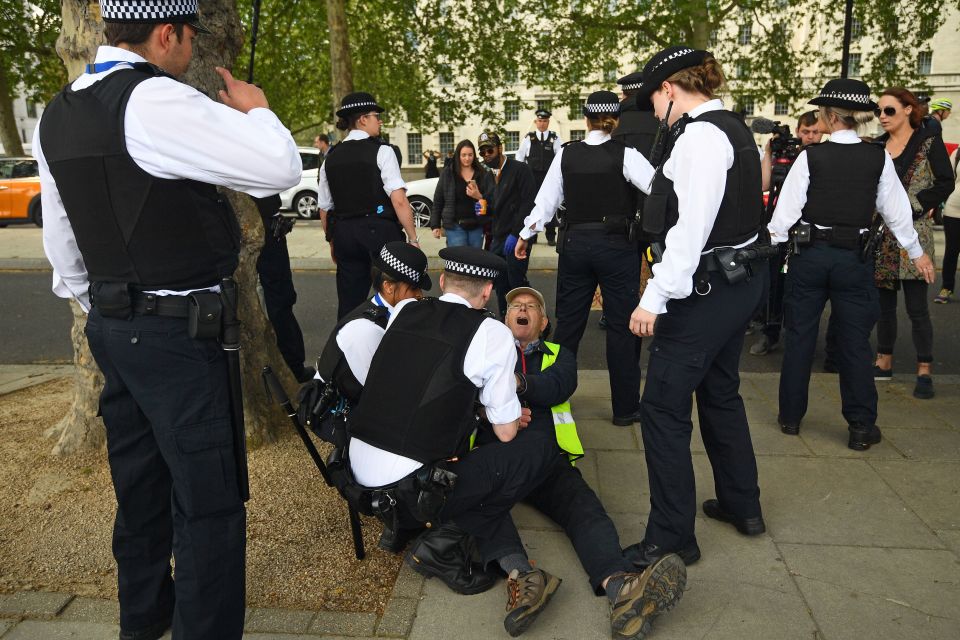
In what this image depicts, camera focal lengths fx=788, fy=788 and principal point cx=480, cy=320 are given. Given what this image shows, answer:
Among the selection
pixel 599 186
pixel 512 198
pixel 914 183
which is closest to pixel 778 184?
pixel 914 183

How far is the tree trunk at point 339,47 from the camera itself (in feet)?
50.2

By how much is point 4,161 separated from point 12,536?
60.0 ft

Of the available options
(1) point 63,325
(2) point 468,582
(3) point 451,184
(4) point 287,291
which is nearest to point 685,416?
(2) point 468,582

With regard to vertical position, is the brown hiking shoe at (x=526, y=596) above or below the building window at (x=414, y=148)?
below

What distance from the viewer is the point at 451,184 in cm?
829

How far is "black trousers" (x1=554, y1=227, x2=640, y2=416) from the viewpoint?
4762 millimetres

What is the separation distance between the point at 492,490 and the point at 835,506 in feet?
5.86

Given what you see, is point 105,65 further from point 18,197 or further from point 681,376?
point 18,197

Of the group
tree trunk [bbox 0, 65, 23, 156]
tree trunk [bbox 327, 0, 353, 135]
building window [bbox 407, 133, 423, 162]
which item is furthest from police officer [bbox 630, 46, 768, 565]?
building window [bbox 407, 133, 423, 162]

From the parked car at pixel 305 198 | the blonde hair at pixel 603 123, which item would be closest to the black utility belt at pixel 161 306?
the blonde hair at pixel 603 123

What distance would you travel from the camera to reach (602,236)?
475cm

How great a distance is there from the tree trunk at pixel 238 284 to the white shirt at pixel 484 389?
5.05 feet

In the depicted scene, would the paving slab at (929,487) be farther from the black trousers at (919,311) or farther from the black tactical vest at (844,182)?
the black trousers at (919,311)

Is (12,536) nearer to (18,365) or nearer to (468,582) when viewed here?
(468,582)
